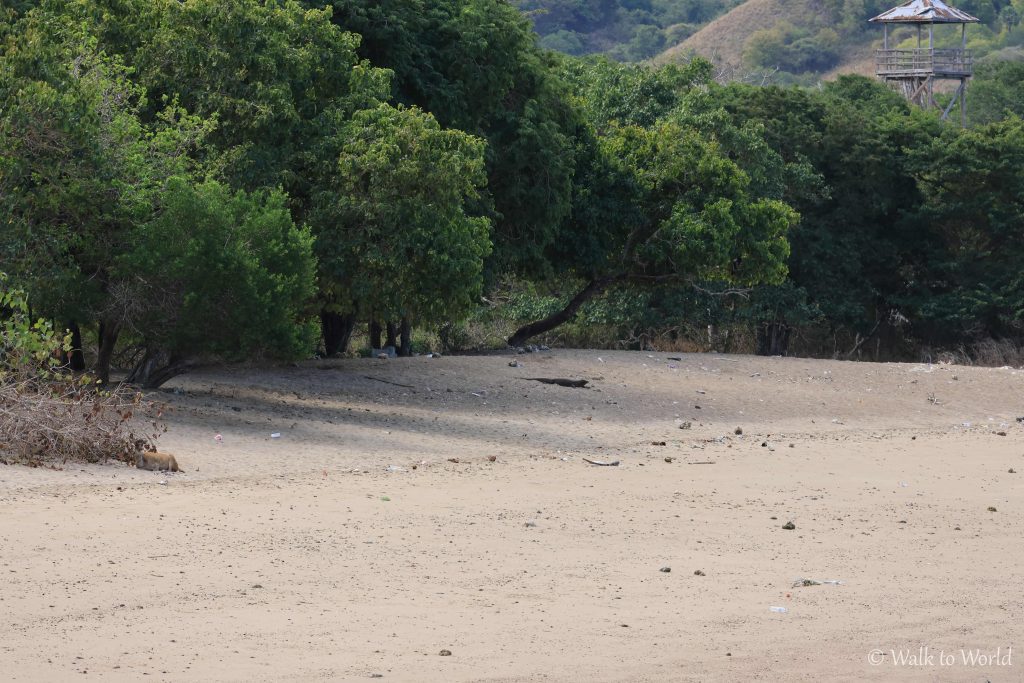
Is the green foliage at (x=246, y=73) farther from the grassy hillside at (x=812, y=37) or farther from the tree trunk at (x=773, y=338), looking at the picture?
the grassy hillside at (x=812, y=37)

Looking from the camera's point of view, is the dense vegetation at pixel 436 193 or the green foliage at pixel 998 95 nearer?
the dense vegetation at pixel 436 193

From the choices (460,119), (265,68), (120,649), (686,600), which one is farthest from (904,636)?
(460,119)

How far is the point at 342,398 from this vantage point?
1866 centimetres

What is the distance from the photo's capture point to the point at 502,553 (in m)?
9.98

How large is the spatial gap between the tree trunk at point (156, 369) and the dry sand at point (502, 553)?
Result: 0.34 m

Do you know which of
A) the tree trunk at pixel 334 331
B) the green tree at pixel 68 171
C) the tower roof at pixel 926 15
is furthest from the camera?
the tower roof at pixel 926 15

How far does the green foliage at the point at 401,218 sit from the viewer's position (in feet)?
57.6

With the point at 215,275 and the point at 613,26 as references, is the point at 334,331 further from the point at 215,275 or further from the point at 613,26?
the point at 613,26

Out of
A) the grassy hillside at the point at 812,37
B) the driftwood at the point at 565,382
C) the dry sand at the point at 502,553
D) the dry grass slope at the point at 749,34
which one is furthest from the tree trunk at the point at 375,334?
the dry grass slope at the point at 749,34

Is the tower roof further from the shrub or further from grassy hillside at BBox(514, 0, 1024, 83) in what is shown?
the shrub

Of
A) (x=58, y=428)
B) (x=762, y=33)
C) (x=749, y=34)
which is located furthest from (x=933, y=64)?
(x=749, y=34)

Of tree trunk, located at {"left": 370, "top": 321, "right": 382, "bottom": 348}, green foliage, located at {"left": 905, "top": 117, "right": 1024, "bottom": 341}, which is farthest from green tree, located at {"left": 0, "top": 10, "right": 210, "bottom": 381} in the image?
green foliage, located at {"left": 905, "top": 117, "right": 1024, "bottom": 341}

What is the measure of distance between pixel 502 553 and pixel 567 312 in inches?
672

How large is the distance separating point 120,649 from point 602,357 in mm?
16485
